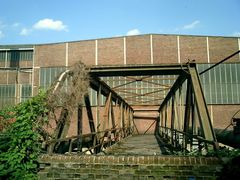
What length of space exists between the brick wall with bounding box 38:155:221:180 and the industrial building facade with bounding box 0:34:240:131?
20.0 meters

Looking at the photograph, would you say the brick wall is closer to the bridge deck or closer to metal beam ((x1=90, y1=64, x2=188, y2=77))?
metal beam ((x1=90, y1=64, x2=188, y2=77))

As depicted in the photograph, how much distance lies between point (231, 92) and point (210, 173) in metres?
23.6

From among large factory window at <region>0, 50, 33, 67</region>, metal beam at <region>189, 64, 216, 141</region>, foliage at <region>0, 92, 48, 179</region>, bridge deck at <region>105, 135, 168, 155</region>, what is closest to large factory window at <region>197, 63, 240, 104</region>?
bridge deck at <region>105, 135, 168, 155</region>

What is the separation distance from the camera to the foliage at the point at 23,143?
4.49 m

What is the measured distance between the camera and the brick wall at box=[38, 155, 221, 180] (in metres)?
4.32

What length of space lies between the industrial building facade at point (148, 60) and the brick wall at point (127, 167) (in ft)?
65.6

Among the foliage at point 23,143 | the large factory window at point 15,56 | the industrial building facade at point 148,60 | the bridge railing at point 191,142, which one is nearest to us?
the foliage at point 23,143

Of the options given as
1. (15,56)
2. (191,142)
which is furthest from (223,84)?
(15,56)

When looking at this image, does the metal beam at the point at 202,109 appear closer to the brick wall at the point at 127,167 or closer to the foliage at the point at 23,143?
the brick wall at the point at 127,167

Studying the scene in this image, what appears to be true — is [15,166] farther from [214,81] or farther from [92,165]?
[214,81]

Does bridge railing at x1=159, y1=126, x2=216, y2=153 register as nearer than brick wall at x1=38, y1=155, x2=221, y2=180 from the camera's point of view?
No

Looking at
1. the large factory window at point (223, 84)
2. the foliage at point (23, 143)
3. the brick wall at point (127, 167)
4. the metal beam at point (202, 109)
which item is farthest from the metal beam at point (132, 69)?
the large factory window at point (223, 84)

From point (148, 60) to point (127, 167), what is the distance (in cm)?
2273

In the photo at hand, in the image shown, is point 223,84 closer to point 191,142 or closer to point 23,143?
point 191,142
